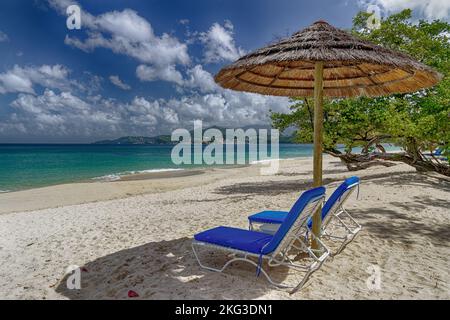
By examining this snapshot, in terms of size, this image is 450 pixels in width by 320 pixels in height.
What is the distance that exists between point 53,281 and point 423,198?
8.03m

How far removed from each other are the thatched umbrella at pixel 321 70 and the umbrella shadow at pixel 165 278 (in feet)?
4.21

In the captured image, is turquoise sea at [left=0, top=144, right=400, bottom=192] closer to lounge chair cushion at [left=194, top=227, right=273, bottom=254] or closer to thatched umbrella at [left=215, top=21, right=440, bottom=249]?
thatched umbrella at [left=215, top=21, right=440, bottom=249]

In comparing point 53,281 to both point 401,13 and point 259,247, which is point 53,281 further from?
point 401,13

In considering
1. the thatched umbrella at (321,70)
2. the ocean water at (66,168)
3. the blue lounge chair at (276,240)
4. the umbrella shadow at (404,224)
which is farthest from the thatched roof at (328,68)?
the ocean water at (66,168)

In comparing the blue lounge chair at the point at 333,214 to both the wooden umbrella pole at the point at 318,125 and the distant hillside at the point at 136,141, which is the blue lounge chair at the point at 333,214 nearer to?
the wooden umbrella pole at the point at 318,125

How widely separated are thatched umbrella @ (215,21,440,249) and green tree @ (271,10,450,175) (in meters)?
3.74

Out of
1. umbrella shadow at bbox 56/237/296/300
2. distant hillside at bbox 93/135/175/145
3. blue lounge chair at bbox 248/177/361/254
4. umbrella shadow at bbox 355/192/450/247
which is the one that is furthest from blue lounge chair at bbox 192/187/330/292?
distant hillside at bbox 93/135/175/145

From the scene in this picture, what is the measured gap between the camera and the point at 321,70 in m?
4.13

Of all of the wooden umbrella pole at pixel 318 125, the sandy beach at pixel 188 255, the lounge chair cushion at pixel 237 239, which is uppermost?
the wooden umbrella pole at pixel 318 125

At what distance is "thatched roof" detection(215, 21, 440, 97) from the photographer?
3469mm

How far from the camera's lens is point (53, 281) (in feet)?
12.7

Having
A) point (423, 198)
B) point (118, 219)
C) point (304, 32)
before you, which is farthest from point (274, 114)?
point (304, 32)

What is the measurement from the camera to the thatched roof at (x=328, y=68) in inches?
137
